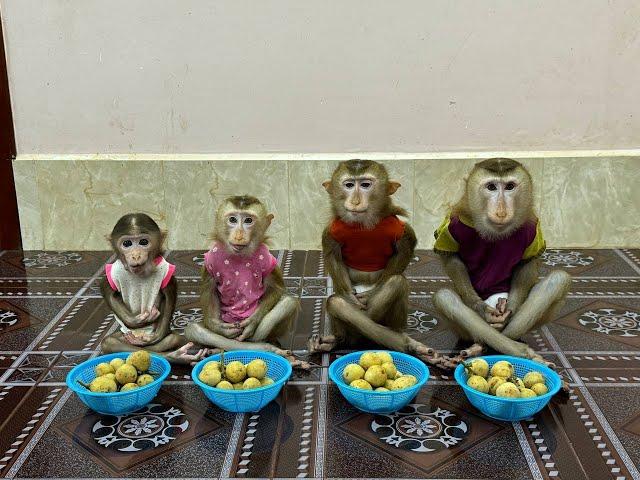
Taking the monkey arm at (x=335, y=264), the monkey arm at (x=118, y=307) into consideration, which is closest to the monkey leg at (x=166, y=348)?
the monkey arm at (x=118, y=307)

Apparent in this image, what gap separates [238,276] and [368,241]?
688 mm

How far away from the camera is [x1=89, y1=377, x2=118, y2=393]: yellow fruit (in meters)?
3.03

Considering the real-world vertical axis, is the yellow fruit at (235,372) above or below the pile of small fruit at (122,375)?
above

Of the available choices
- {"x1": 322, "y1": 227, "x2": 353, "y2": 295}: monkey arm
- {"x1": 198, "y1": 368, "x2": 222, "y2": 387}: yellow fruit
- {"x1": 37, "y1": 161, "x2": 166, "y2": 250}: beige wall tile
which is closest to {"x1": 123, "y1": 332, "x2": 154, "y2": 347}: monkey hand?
{"x1": 198, "y1": 368, "x2": 222, "y2": 387}: yellow fruit

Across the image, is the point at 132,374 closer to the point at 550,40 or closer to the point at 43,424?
the point at 43,424

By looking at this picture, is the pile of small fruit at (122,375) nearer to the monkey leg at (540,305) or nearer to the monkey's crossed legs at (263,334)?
the monkey's crossed legs at (263,334)

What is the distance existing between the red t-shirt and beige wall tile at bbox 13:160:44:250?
9.49ft

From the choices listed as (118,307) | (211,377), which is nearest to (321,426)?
(211,377)

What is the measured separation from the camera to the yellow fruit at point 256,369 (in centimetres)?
311

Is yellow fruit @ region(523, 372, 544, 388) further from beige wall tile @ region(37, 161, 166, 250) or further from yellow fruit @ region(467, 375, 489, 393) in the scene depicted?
beige wall tile @ region(37, 161, 166, 250)

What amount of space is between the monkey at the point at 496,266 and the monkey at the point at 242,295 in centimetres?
82

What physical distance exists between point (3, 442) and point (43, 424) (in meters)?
0.18

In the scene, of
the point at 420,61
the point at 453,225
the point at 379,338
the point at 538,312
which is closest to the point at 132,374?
the point at 379,338

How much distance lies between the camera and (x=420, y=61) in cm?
522
